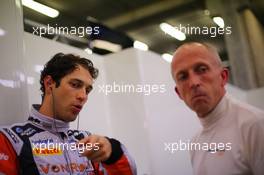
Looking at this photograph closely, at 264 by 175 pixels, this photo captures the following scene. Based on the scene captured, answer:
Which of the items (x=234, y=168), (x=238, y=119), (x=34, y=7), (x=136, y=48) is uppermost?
(x=34, y=7)

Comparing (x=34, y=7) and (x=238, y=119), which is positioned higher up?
(x=34, y=7)

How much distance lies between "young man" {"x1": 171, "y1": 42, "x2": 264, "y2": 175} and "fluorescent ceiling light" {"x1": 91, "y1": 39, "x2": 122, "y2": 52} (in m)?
0.26

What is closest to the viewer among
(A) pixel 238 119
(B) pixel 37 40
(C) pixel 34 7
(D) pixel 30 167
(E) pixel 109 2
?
(D) pixel 30 167

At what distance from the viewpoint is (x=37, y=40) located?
4.83ft

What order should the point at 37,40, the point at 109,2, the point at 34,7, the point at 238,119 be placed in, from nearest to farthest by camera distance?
the point at 238,119 → the point at 37,40 → the point at 34,7 → the point at 109,2

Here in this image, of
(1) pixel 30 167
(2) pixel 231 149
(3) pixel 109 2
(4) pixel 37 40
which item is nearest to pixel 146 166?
(2) pixel 231 149

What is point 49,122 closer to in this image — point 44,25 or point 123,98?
point 123,98

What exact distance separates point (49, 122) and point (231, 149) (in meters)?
0.66

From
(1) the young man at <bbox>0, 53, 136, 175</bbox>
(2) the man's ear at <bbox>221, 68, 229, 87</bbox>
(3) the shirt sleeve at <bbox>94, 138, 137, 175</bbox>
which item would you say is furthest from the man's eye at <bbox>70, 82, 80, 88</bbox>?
(2) the man's ear at <bbox>221, 68, 229, 87</bbox>

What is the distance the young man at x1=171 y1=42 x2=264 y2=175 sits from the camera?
4.31ft

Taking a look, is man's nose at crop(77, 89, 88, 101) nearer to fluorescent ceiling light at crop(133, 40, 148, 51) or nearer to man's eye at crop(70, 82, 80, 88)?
man's eye at crop(70, 82, 80, 88)

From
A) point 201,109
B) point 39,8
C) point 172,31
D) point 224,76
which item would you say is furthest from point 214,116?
point 39,8

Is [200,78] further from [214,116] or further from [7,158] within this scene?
[7,158]

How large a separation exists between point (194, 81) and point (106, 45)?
0.40m
